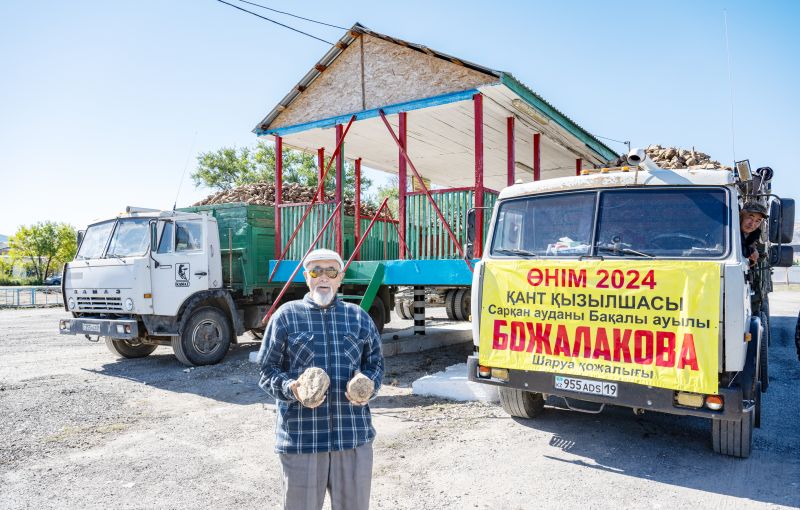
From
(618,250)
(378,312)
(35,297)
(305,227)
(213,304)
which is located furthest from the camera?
(35,297)

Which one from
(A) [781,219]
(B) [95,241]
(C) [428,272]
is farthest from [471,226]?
(B) [95,241]

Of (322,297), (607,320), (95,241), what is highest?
(95,241)

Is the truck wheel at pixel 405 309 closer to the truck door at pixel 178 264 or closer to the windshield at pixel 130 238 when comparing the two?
the truck door at pixel 178 264

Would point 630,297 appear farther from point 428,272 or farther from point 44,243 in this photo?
point 44,243

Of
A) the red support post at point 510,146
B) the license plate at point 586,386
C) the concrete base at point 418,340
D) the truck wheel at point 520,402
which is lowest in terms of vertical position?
the concrete base at point 418,340

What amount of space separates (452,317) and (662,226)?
11111mm

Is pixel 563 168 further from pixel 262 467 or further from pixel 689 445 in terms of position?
pixel 262 467

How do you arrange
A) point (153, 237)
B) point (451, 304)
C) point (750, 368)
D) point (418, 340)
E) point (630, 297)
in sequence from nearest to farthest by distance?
point (750, 368) < point (630, 297) < point (153, 237) < point (418, 340) < point (451, 304)

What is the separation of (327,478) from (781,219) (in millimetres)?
4254

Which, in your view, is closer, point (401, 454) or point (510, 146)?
point (401, 454)

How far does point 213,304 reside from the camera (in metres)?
9.00

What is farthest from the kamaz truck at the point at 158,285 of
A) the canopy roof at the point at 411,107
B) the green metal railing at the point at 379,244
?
the canopy roof at the point at 411,107

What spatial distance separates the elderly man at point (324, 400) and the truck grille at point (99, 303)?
6.60 m

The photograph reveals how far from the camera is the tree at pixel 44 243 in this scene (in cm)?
4300
